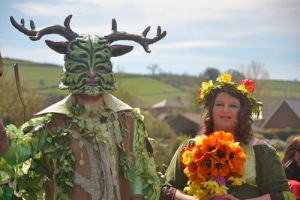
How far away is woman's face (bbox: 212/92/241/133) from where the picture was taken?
4.39 meters

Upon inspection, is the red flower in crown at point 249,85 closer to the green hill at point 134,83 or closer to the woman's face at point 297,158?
the woman's face at point 297,158

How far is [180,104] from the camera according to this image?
49.4 meters

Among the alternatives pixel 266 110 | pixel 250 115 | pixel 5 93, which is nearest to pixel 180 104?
pixel 266 110

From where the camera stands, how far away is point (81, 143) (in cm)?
375

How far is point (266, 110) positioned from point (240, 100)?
4307cm

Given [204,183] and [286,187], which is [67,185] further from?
[286,187]

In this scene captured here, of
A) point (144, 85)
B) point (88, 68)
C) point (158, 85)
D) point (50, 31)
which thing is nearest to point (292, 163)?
point (88, 68)

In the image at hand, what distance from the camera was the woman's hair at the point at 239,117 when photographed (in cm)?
443

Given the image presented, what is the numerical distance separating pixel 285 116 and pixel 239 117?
38230 millimetres

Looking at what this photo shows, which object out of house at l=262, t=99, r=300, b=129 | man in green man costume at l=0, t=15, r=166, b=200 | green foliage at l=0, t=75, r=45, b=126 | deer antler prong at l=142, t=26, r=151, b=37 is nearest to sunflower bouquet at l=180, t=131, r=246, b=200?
man in green man costume at l=0, t=15, r=166, b=200

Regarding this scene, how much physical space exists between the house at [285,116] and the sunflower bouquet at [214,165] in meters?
36.7

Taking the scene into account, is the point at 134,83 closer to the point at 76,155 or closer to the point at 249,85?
the point at 249,85

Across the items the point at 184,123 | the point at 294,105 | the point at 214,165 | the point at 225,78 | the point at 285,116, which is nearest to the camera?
the point at 214,165

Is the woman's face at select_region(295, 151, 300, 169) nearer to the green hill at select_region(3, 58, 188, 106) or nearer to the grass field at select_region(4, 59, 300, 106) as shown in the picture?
the grass field at select_region(4, 59, 300, 106)
